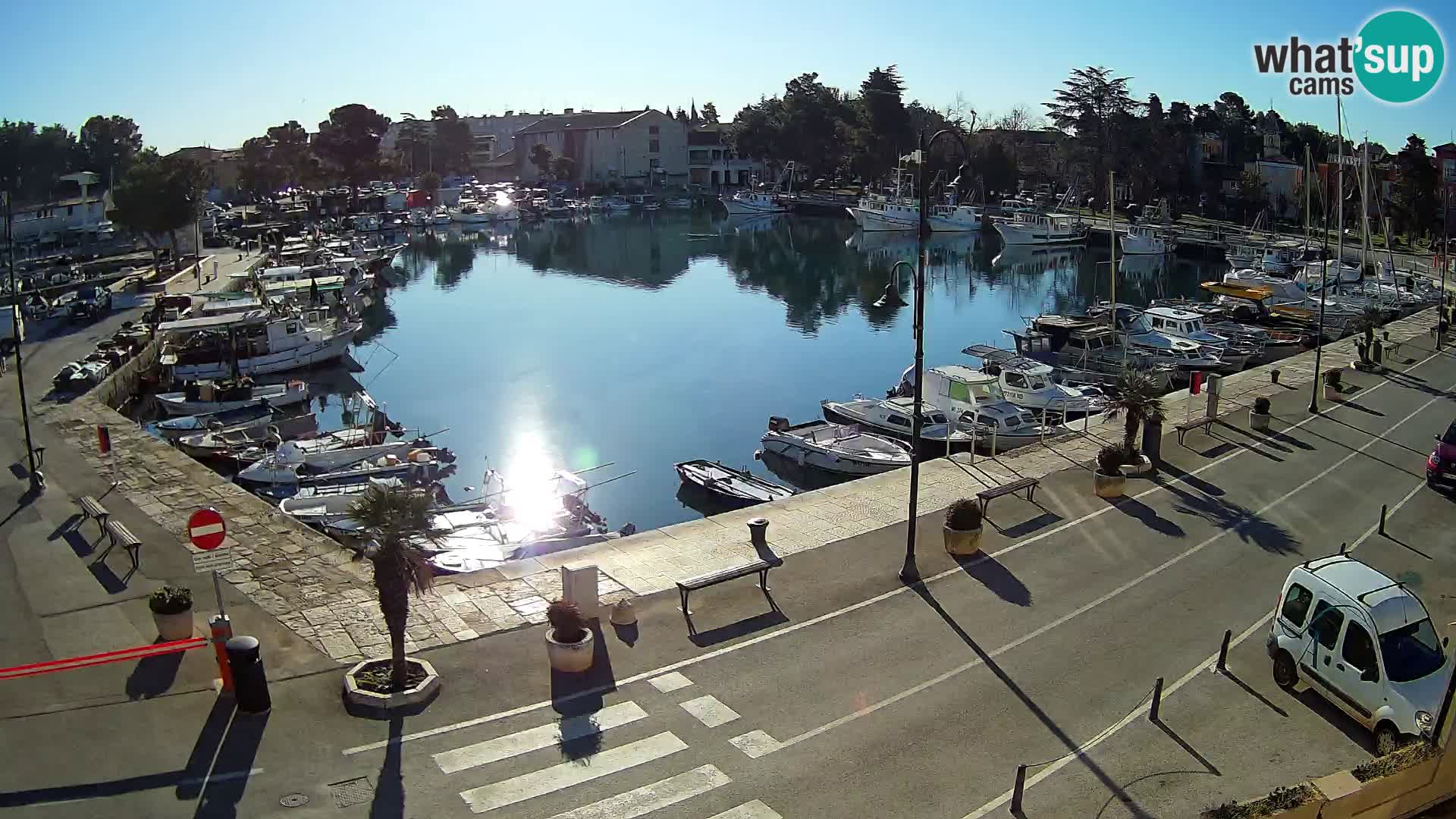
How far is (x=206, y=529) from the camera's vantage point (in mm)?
14117

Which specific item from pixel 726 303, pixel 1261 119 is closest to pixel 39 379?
pixel 726 303

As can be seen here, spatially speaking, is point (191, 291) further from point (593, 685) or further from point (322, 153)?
point (322, 153)

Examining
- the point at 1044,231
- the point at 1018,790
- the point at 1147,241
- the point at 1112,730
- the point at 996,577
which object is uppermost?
the point at 1044,231

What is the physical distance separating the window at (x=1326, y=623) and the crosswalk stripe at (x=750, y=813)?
7479 millimetres

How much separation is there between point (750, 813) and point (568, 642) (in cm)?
406

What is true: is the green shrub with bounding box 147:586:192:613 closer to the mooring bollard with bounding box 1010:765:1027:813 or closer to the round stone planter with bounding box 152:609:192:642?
the round stone planter with bounding box 152:609:192:642

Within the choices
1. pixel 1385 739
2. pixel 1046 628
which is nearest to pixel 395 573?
pixel 1046 628

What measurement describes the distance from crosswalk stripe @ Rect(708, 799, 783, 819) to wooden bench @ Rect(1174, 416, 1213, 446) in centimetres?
1912

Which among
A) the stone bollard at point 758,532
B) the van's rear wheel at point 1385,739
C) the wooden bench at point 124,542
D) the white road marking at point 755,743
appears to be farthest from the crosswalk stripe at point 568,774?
the wooden bench at point 124,542

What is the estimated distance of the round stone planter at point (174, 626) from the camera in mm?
14914

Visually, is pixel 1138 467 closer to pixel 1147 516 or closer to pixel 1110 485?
pixel 1110 485

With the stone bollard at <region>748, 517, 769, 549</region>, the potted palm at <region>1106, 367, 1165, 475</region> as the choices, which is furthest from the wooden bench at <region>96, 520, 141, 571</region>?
the potted palm at <region>1106, 367, 1165, 475</region>

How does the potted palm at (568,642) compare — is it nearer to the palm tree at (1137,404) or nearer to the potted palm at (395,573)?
the potted palm at (395,573)

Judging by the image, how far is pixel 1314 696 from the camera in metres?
14.0
